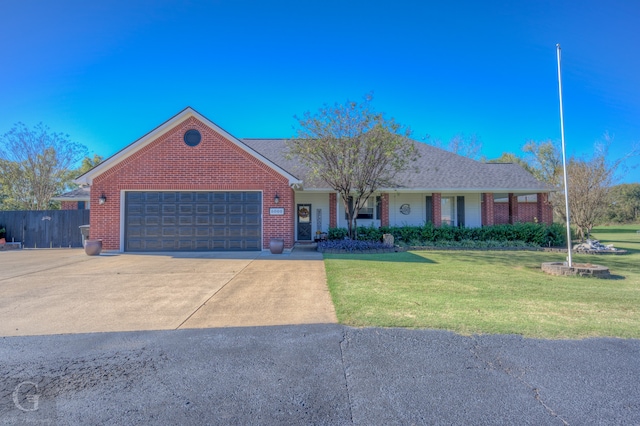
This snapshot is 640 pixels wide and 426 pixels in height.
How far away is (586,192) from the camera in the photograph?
16.1 m

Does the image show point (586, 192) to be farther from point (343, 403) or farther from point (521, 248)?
point (343, 403)

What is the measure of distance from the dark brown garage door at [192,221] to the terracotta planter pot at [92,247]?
3.30 feet

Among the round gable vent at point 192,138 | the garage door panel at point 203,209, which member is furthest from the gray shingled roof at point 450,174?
the garage door panel at point 203,209

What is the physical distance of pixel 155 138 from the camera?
12438 millimetres

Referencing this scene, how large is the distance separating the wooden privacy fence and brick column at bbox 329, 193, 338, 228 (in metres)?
12.0

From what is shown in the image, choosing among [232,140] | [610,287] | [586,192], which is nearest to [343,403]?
Result: [610,287]

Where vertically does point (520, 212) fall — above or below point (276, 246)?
above

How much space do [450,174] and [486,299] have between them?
13.0 meters

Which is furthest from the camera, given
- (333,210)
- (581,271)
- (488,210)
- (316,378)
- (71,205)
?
(71,205)

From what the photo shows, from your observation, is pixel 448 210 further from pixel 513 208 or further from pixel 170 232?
pixel 170 232

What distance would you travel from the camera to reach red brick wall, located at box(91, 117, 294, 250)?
1238cm

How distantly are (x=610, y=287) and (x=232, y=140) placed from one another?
477 inches

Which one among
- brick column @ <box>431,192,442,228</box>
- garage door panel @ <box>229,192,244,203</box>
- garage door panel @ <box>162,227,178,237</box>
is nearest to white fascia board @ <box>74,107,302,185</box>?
garage door panel @ <box>229,192,244,203</box>

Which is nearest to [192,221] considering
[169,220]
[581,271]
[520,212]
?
[169,220]
